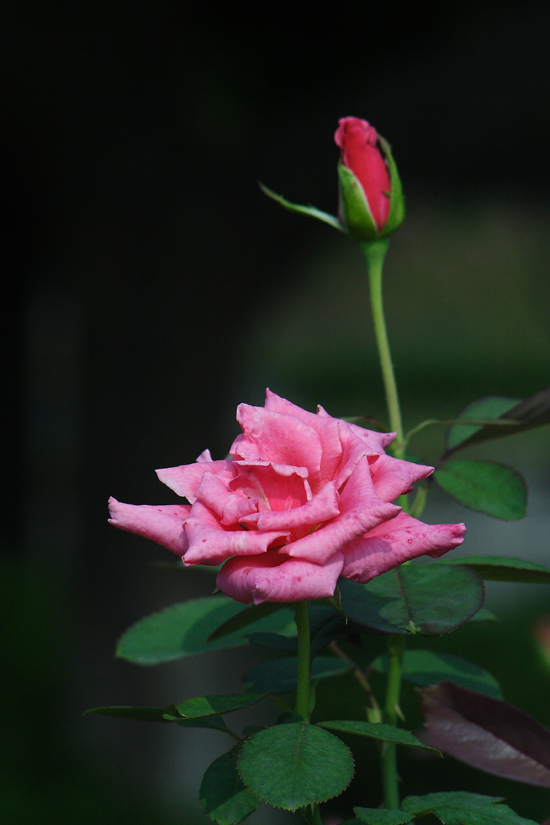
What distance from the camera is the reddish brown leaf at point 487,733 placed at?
49 centimetres

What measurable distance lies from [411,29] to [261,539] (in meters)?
1.97

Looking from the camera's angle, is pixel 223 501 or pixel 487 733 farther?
pixel 487 733

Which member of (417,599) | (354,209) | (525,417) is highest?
(354,209)

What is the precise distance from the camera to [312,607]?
510 mm

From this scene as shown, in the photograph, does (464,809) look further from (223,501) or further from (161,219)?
(161,219)

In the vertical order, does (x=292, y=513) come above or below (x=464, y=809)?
above

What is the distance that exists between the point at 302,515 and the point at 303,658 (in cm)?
8

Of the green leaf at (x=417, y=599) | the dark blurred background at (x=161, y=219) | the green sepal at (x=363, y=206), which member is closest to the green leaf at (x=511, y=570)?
the green leaf at (x=417, y=599)

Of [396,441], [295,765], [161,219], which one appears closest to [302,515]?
[295,765]

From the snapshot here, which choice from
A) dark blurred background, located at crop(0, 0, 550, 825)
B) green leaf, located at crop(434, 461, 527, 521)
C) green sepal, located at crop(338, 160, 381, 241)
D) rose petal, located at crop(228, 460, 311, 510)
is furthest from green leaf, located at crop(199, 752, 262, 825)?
dark blurred background, located at crop(0, 0, 550, 825)

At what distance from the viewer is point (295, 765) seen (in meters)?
0.35

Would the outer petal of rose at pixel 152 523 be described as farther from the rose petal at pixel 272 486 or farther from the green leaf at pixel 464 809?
the green leaf at pixel 464 809

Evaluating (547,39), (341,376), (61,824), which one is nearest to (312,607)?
(547,39)

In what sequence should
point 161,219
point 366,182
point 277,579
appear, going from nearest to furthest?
point 277,579 → point 366,182 → point 161,219
